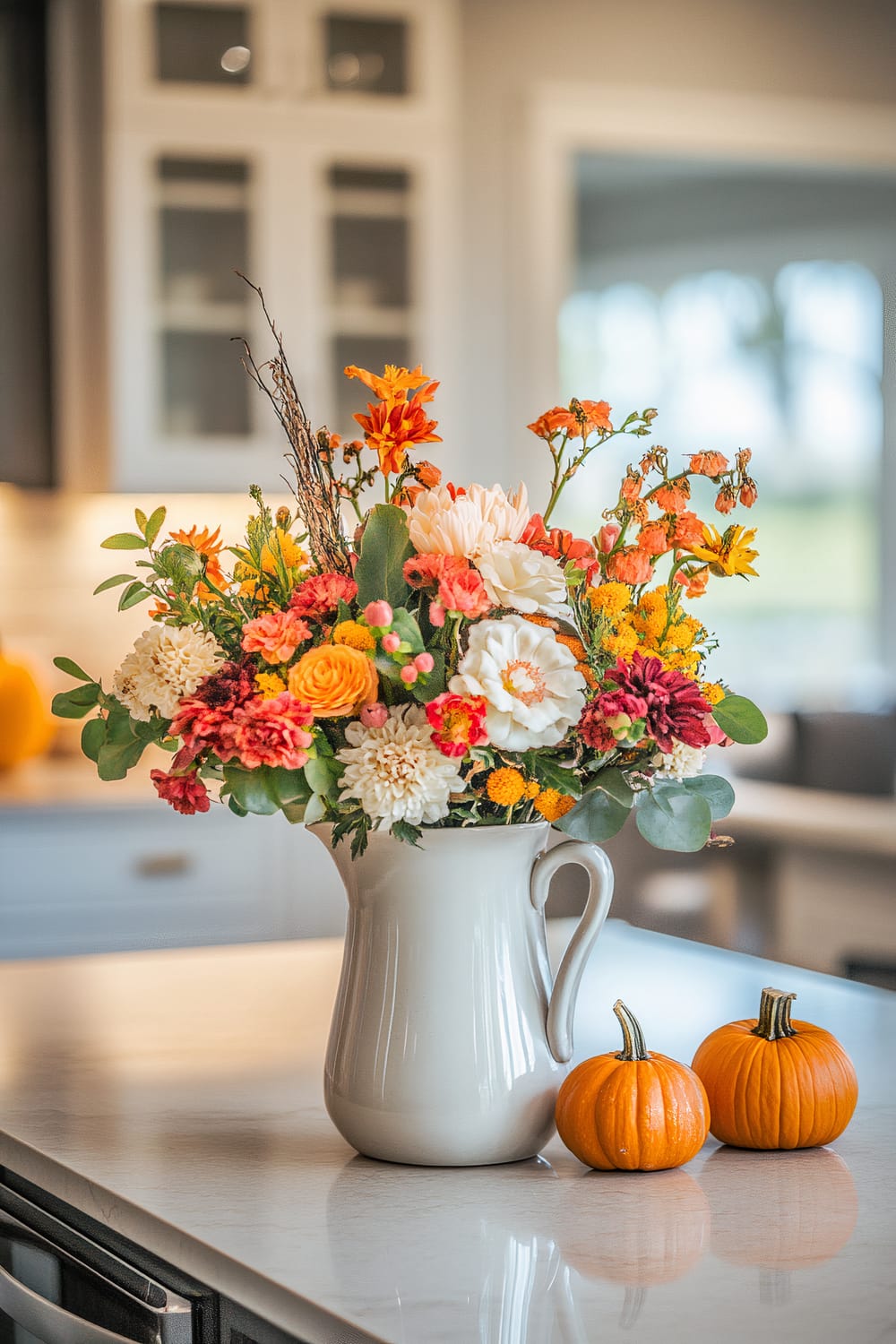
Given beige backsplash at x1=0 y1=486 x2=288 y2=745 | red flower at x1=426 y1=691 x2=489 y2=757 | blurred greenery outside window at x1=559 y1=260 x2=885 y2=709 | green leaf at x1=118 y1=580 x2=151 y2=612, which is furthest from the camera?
blurred greenery outside window at x1=559 y1=260 x2=885 y2=709

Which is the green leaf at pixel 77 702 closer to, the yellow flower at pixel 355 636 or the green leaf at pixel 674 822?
the yellow flower at pixel 355 636

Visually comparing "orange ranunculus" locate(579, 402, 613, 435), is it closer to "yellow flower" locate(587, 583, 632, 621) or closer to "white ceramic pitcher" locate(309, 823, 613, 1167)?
"yellow flower" locate(587, 583, 632, 621)

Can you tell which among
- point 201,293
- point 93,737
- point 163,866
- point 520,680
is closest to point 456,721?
point 520,680

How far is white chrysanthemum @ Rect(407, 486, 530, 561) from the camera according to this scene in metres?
0.98

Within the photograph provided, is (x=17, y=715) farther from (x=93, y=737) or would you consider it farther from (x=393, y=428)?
(x=393, y=428)

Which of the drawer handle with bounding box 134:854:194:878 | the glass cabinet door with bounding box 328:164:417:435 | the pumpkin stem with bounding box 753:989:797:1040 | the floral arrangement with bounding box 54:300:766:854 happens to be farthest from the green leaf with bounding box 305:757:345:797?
the glass cabinet door with bounding box 328:164:417:435

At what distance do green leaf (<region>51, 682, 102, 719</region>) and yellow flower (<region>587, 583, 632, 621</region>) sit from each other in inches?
12.2

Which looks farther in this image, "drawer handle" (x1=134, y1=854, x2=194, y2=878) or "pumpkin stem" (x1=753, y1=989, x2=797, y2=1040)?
"drawer handle" (x1=134, y1=854, x2=194, y2=878)

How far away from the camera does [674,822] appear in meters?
1.02

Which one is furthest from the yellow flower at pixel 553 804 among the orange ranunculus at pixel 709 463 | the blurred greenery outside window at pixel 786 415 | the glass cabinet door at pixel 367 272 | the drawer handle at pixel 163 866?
the blurred greenery outside window at pixel 786 415

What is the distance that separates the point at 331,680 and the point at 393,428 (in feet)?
0.54

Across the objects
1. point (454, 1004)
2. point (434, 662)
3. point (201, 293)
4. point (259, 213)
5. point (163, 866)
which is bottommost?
point (163, 866)

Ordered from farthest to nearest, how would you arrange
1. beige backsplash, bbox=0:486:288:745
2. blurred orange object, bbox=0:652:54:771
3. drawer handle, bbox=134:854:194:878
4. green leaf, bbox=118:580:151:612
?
1. beige backsplash, bbox=0:486:288:745
2. blurred orange object, bbox=0:652:54:771
3. drawer handle, bbox=134:854:194:878
4. green leaf, bbox=118:580:151:612

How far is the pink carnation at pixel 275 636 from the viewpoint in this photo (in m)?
0.95
